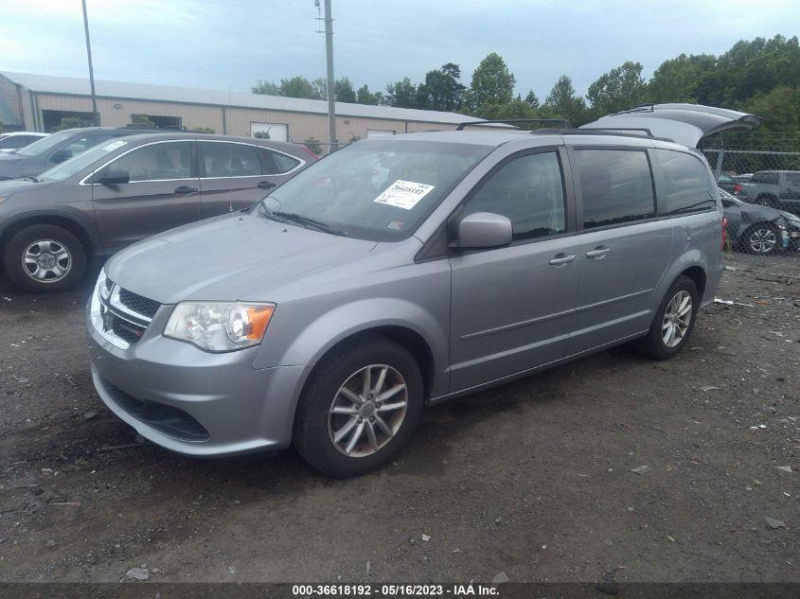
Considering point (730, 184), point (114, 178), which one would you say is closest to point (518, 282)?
point (114, 178)

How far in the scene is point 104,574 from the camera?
2.53 metres

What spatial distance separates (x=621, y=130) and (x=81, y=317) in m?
5.09

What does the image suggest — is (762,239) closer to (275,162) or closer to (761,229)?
(761,229)

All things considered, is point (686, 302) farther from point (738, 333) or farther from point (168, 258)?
point (168, 258)

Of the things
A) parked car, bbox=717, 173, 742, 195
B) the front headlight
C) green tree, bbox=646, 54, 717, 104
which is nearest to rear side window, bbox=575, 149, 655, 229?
the front headlight

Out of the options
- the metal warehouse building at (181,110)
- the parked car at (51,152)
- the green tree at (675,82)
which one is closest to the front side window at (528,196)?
the parked car at (51,152)

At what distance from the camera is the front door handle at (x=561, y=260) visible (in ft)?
12.9

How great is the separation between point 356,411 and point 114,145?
537 cm

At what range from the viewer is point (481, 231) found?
10.9 ft

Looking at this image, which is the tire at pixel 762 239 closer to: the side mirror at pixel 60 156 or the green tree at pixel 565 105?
the side mirror at pixel 60 156

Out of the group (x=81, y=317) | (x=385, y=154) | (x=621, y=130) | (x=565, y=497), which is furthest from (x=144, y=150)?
(x=565, y=497)

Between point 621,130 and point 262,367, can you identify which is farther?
point 621,130

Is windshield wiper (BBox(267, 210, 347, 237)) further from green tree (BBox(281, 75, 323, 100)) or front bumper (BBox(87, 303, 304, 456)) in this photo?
green tree (BBox(281, 75, 323, 100))

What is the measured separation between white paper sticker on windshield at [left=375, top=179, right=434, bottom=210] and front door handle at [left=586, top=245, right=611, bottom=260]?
4.10 ft
